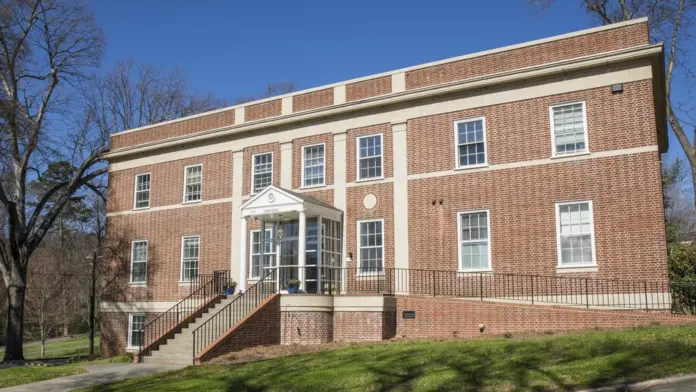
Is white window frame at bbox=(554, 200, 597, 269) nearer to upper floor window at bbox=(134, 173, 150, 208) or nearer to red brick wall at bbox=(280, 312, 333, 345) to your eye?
red brick wall at bbox=(280, 312, 333, 345)

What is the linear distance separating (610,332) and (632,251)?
383 cm

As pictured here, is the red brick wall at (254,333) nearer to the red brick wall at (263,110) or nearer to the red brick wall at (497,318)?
the red brick wall at (497,318)

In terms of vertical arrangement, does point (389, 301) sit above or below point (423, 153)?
below

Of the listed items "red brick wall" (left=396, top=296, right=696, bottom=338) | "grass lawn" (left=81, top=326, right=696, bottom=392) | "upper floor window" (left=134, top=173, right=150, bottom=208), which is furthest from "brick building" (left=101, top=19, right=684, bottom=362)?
"grass lawn" (left=81, top=326, right=696, bottom=392)

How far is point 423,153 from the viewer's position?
2186 centimetres

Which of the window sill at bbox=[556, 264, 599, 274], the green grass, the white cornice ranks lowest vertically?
the green grass

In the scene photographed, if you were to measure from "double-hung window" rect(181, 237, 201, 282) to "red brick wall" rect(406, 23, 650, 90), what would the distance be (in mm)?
10607

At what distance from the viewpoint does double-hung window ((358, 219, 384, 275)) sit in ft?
72.2

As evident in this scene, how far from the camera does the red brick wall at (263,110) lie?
1000 inches

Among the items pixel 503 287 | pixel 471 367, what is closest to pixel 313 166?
pixel 503 287

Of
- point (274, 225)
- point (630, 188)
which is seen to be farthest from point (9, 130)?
point (630, 188)

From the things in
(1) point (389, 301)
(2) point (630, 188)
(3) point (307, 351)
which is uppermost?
(2) point (630, 188)

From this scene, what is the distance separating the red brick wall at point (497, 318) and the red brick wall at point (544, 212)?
186 cm

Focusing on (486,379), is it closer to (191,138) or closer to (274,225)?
(274,225)
